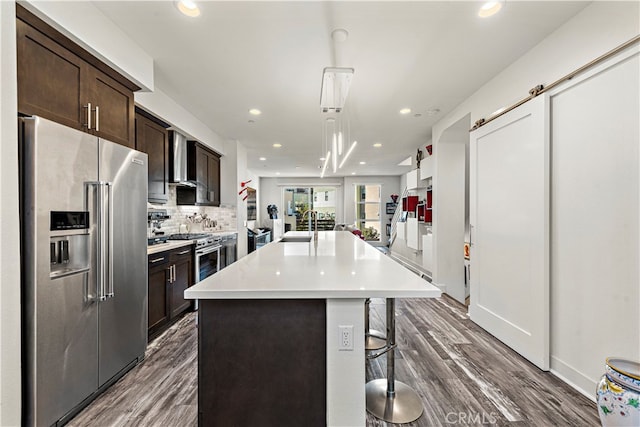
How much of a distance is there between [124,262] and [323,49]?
2308 millimetres

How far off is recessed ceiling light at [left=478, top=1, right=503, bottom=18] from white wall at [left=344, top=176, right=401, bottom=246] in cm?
847

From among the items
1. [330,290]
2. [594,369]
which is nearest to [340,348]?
[330,290]

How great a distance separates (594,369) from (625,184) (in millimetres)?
1216

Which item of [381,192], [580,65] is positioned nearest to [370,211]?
[381,192]

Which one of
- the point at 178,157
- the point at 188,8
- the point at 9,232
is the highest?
the point at 188,8

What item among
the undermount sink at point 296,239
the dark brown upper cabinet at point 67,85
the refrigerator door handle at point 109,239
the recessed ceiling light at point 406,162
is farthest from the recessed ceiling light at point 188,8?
the recessed ceiling light at point 406,162

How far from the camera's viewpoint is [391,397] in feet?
6.08

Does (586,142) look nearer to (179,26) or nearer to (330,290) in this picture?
(330,290)

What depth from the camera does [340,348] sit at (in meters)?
1.38

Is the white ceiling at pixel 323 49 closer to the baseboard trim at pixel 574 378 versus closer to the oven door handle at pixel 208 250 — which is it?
the oven door handle at pixel 208 250

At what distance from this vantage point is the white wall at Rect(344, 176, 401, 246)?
10422mm

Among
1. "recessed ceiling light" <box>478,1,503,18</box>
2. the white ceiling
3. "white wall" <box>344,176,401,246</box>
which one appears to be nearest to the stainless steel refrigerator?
the white ceiling

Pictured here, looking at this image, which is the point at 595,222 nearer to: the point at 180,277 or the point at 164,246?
the point at 164,246

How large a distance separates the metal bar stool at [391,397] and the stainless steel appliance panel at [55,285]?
1788 millimetres
